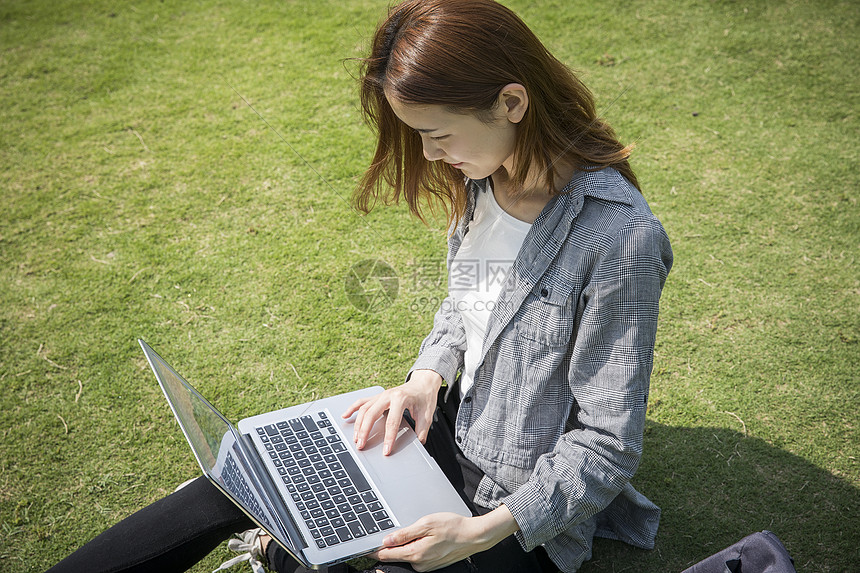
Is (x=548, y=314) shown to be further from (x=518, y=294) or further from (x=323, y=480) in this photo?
(x=323, y=480)

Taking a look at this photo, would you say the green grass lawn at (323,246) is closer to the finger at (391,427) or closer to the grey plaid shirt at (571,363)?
the grey plaid shirt at (571,363)

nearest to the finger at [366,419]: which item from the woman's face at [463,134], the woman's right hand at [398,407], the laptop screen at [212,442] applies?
the woman's right hand at [398,407]

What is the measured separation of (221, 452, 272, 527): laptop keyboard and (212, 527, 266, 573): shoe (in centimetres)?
53

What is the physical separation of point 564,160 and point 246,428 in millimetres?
1010

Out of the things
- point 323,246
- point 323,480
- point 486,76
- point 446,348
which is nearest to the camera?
point 486,76

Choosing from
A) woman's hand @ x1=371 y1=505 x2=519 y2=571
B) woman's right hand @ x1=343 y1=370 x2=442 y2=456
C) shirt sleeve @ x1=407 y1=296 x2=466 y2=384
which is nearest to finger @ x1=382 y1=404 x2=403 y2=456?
woman's right hand @ x1=343 y1=370 x2=442 y2=456

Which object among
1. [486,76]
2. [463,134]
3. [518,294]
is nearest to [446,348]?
[518,294]

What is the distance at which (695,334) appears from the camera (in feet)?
8.19

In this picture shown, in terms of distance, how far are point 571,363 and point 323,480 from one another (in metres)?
0.65

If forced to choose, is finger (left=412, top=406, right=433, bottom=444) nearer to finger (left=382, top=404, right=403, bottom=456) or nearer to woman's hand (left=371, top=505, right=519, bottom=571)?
finger (left=382, top=404, right=403, bottom=456)

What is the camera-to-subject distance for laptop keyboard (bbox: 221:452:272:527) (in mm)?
1322

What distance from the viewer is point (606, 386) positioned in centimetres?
134

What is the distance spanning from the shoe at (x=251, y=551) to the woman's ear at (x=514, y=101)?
133 centimetres

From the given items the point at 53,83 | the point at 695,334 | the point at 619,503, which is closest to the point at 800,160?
the point at 695,334
